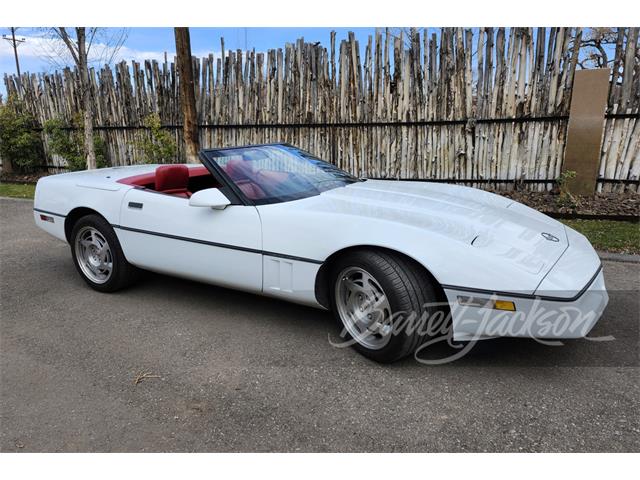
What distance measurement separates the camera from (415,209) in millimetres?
3195

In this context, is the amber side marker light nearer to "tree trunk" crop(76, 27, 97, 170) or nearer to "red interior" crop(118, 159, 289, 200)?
"red interior" crop(118, 159, 289, 200)

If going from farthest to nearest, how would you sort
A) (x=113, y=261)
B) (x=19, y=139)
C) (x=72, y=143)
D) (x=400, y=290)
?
1. (x=19, y=139)
2. (x=72, y=143)
3. (x=113, y=261)
4. (x=400, y=290)

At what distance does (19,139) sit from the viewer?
11484mm

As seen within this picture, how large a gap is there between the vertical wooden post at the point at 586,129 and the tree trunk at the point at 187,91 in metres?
6.14

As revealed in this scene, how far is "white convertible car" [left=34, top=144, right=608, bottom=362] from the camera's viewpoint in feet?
8.71

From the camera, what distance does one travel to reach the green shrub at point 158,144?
9.66 meters

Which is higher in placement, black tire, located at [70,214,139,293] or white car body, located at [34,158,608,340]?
white car body, located at [34,158,608,340]

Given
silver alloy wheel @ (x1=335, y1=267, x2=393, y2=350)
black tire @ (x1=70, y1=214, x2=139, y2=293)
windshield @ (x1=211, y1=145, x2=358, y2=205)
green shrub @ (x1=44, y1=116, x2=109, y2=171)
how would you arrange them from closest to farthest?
silver alloy wheel @ (x1=335, y1=267, x2=393, y2=350) < windshield @ (x1=211, y1=145, x2=358, y2=205) < black tire @ (x1=70, y1=214, x2=139, y2=293) < green shrub @ (x1=44, y1=116, x2=109, y2=171)

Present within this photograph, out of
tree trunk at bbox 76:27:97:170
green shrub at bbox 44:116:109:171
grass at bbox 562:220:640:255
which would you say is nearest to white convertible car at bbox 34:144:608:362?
grass at bbox 562:220:640:255

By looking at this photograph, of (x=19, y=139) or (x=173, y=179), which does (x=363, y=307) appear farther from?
(x=19, y=139)

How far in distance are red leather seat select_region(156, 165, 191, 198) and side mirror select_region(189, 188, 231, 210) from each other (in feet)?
3.08

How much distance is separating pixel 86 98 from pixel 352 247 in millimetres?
8854

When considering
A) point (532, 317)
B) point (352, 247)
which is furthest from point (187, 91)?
point (532, 317)

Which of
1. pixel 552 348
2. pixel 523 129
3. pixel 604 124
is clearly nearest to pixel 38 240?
pixel 552 348
